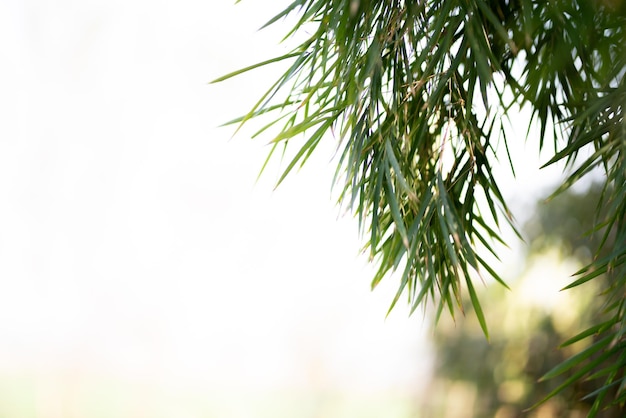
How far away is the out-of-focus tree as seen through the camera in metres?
2.85

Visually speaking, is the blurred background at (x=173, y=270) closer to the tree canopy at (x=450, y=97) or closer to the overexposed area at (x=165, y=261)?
the overexposed area at (x=165, y=261)

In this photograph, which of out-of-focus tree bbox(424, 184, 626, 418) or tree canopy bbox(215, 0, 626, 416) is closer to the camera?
tree canopy bbox(215, 0, 626, 416)

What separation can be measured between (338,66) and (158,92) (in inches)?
134

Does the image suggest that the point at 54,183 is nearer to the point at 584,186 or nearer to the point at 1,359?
the point at 1,359

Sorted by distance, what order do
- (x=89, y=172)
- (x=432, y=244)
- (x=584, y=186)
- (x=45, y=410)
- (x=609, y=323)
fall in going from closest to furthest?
(x=609, y=323)
(x=432, y=244)
(x=584, y=186)
(x=45, y=410)
(x=89, y=172)

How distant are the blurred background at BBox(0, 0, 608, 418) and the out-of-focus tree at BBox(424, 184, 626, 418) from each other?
0.09ft

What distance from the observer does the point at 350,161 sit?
0.95 metres

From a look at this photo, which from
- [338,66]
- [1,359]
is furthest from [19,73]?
[338,66]

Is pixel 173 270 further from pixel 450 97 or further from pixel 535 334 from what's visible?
pixel 450 97

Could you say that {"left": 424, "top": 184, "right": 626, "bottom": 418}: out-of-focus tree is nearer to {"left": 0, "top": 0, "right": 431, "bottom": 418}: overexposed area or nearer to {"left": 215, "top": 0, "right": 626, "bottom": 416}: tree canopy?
{"left": 0, "top": 0, "right": 431, "bottom": 418}: overexposed area

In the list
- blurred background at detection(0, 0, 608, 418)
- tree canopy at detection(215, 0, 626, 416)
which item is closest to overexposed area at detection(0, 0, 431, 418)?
blurred background at detection(0, 0, 608, 418)

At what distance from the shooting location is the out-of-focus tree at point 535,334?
2.85 meters

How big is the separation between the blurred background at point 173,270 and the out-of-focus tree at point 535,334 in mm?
27

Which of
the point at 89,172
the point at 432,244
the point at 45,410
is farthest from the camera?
the point at 89,172
